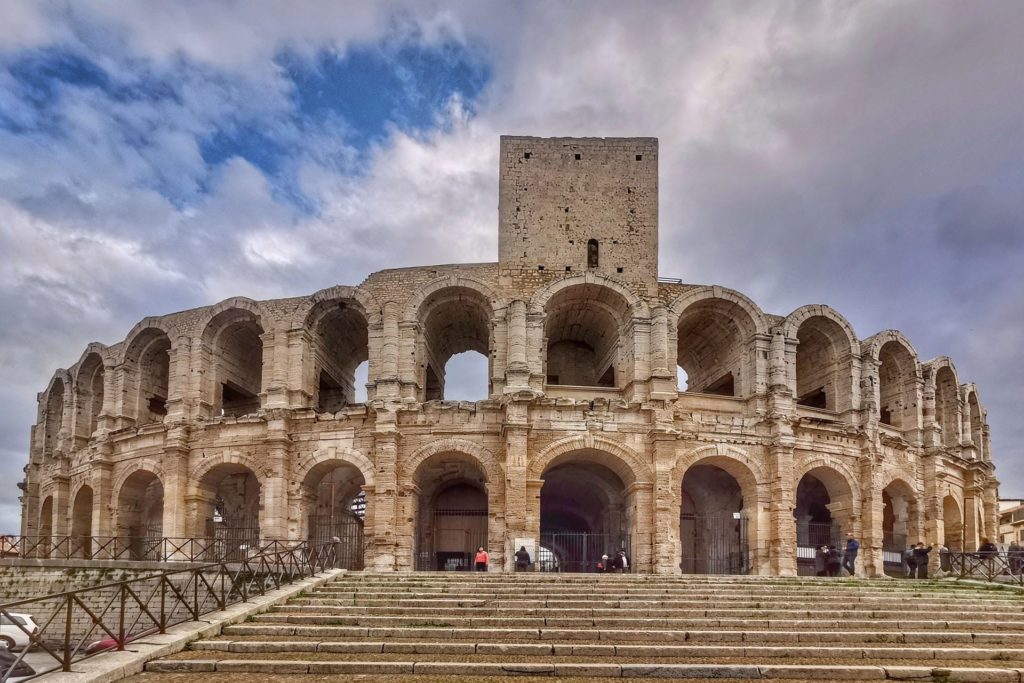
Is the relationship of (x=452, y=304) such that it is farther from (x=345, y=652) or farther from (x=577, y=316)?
(x=345, y=652)

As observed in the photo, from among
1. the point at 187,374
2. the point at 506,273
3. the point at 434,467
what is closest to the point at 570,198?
the point at 506,273

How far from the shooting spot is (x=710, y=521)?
2523 cm

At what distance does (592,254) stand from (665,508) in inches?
315

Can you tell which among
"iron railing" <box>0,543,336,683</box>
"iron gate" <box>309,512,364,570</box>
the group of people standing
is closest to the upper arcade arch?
the group of people standing

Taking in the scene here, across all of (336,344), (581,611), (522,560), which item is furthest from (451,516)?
(581,611)

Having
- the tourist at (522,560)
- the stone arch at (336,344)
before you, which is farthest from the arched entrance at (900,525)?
the stone arch at (336,344)

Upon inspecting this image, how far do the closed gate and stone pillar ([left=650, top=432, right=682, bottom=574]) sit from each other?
316 centimetres

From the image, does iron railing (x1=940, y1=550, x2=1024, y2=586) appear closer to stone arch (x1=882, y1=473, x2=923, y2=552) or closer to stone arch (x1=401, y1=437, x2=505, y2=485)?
stone arch (x1=882, y1=473, x2=923, y2=552)

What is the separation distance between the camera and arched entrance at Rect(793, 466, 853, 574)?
2280cm

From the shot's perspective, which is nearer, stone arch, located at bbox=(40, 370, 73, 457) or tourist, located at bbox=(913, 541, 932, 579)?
tourist, located at bbox=(913, 541, 932, 579)

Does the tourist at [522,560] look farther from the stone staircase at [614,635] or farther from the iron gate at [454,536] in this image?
the iron gate at [454,536]

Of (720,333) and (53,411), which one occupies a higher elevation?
(720,333)

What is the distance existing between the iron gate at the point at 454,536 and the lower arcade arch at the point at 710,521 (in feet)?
20.1

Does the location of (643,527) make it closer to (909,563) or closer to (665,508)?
(665,508)
